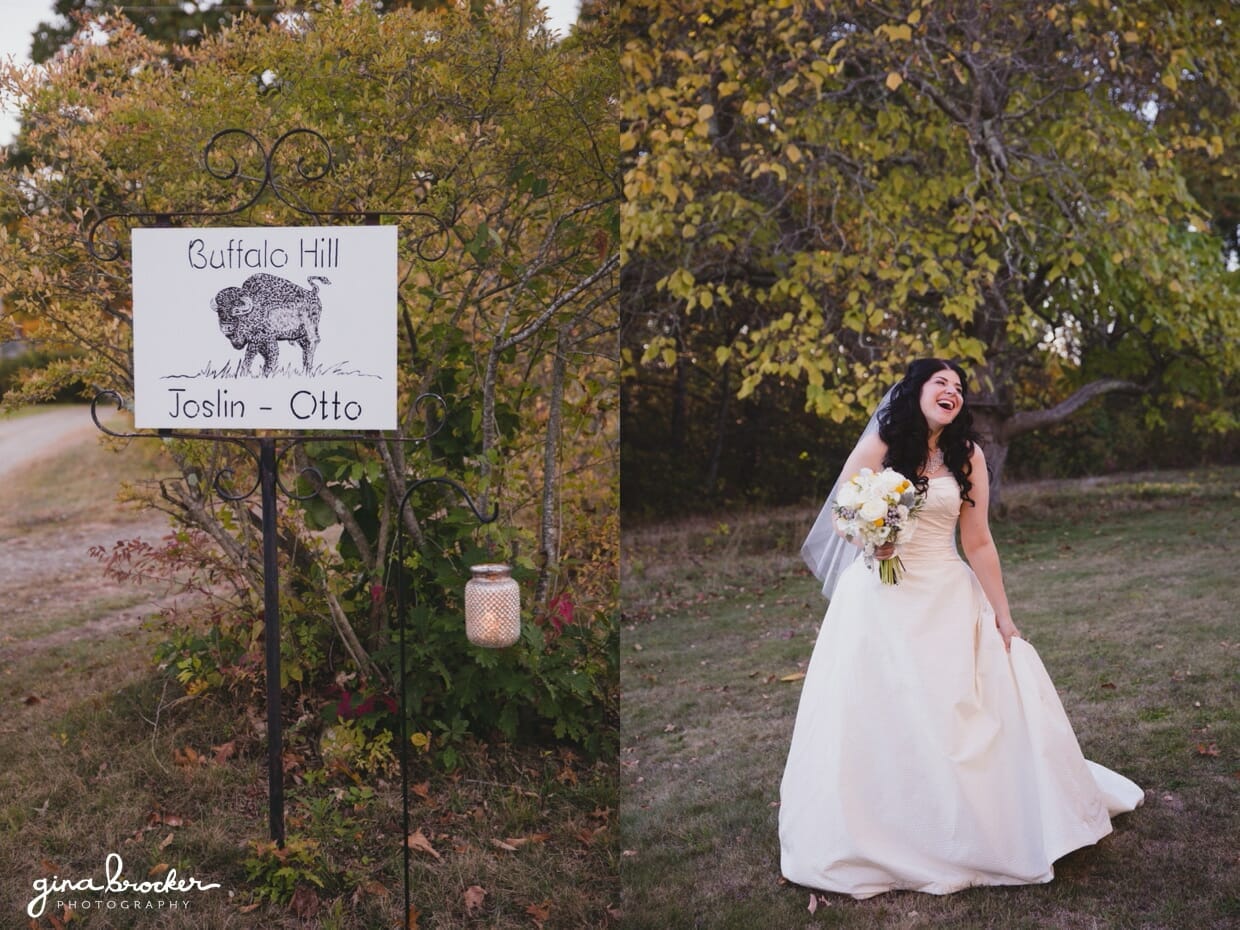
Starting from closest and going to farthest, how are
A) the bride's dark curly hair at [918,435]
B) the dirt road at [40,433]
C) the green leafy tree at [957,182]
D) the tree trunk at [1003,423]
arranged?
the bride's dark curly hair at [918,435]
the dirt road at [40,433]
the green leafy tree at [957,182]
the tree trunk at [1003,423]

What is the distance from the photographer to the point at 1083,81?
6.44m

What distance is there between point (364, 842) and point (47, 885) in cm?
96

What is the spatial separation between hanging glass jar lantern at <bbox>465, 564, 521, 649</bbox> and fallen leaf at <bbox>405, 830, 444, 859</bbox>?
29.8 inches

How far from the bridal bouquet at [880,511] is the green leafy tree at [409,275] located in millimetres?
1138

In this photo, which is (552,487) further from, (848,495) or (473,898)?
(473,898)

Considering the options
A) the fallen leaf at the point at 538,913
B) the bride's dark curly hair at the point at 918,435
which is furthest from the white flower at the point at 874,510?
the fallen leaf at the point at 538,913

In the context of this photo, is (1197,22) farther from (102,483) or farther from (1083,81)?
(102,483)

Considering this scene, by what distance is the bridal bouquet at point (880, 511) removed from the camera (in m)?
2.88

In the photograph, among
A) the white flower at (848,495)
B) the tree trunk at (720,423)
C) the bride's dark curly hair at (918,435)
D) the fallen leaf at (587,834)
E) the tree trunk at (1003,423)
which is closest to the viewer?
the white flower at (848,495)

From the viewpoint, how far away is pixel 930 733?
2.87m

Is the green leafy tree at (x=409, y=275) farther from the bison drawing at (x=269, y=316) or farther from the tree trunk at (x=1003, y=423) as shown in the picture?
the tree trunk at (x=1003, y=423)

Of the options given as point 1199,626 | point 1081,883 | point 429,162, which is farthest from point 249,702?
point 1199,626

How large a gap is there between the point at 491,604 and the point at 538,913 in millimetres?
954

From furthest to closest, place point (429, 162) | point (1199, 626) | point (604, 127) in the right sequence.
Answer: point (1199, 626) < point (604, 127) < point (429, 162)
